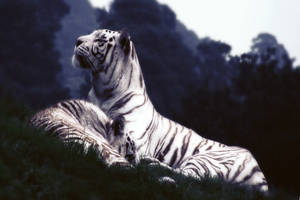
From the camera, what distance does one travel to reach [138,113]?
809 cm

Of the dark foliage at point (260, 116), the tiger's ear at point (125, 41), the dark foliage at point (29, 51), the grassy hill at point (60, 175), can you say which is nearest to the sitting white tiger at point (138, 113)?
the tiger's ear at point (125, 41)

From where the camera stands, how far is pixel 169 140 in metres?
8.23

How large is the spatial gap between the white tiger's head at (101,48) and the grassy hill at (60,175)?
2908mm

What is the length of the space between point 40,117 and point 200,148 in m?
2.68

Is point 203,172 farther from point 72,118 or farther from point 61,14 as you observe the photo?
point 61,14

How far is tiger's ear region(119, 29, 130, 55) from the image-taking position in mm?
8297

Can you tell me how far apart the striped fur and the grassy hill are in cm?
43

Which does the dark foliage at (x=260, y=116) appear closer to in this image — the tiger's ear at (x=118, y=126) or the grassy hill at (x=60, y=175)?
the tiger's ear at (x=118, y=126)

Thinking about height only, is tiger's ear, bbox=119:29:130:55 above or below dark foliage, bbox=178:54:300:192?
below

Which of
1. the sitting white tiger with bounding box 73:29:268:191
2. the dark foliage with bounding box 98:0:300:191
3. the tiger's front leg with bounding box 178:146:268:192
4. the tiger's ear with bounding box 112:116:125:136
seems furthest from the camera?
the dark foliage with bounding box 98:0:300:191

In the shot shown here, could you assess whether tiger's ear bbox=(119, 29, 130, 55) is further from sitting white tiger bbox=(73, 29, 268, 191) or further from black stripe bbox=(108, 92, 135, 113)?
black stripe bbox=(108, 92, 135, 113)

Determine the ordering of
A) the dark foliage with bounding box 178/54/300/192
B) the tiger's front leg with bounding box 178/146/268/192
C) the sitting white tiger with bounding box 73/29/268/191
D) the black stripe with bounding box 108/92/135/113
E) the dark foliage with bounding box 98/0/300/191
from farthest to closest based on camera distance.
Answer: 1. the dark foliage with bounding box 98/0/300/191
2. the dark foliage with bounding box 178/54/300/192
3. the black stripe with bounding box 108/92/135/113
4. the sitting white tiger with bounding box 73/29/268/191
5. the tiger's front leg with bounding box 178/146/268/192

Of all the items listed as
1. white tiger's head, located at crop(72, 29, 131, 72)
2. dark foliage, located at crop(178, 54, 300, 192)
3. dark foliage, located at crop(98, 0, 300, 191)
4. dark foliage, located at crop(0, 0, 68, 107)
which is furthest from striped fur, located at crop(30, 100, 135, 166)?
dark foliage, located at crop(0, 0, 68, 107)

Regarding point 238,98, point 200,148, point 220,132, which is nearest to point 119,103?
point 200,148
